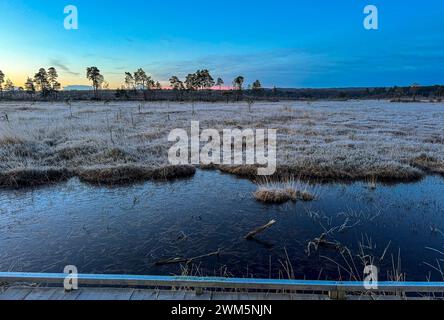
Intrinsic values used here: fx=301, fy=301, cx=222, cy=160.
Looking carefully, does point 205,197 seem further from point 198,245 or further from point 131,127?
point 131,127

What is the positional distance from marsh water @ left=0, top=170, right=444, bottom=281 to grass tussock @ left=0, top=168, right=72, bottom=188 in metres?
0.95

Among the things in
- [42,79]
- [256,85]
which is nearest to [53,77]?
[42,79]

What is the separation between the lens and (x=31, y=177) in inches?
560

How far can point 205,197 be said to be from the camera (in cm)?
1214

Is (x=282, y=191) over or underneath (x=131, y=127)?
underneath

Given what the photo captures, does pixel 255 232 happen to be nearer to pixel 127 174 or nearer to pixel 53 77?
pixel 127 174

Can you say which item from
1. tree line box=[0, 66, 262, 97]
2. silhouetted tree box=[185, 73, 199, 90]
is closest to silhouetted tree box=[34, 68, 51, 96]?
tree line box=[0, 66, 262, 97]

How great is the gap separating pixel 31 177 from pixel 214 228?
1010 cm

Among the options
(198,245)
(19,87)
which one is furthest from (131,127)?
(19,87)

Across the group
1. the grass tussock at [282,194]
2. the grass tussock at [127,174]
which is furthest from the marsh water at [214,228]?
the grass tussock at [127,174]

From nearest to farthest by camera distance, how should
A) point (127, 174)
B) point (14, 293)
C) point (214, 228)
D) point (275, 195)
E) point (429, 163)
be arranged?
point (14, 293), point (214, 228), point (275, 195), point (127, 174), point (429, 163)
